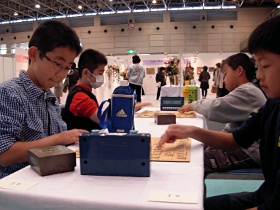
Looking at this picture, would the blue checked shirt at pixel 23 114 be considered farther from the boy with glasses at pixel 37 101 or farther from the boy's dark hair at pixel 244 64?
the boy's dark hair at pixel 244 64

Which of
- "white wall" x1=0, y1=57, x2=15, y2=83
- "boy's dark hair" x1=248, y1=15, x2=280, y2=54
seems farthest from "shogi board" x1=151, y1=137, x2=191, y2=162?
"white wall" x1=0, y1=57, x2=15, y2=83

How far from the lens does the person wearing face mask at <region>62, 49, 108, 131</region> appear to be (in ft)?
6.82

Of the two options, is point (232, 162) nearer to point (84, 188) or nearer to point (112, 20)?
point (84, 188)

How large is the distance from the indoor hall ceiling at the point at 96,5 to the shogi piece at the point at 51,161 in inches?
669

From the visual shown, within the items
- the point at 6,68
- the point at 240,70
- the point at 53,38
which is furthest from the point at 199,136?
the point at 6,68

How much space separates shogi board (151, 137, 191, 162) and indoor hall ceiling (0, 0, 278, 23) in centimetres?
1664

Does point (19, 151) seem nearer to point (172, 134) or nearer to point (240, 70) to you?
point (172, 134)

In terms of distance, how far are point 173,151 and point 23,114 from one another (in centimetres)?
64

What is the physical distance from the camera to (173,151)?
1.23 meters

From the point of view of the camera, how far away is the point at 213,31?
18000 mm

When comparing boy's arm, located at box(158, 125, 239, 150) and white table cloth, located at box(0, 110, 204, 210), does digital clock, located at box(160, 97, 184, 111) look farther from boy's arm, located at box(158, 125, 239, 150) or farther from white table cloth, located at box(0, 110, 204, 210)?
white table cloth, located at box(0, 110, 204, 210)

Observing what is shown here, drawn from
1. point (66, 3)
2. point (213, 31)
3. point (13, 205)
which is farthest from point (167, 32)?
point (13, 205)

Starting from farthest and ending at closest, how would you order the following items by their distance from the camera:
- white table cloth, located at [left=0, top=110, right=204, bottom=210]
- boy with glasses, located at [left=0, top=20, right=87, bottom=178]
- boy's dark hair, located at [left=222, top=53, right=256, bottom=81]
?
boy's dark hair, located at [left=222, top=53, right=256, bottom=81], boy with glasses, located at [left=0, top=20, right=87, bottom=178], white table cloth, located at [left=0, top=110, right=204, bottom=210]

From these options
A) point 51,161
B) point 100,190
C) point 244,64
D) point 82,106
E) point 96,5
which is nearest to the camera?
point 100,190
